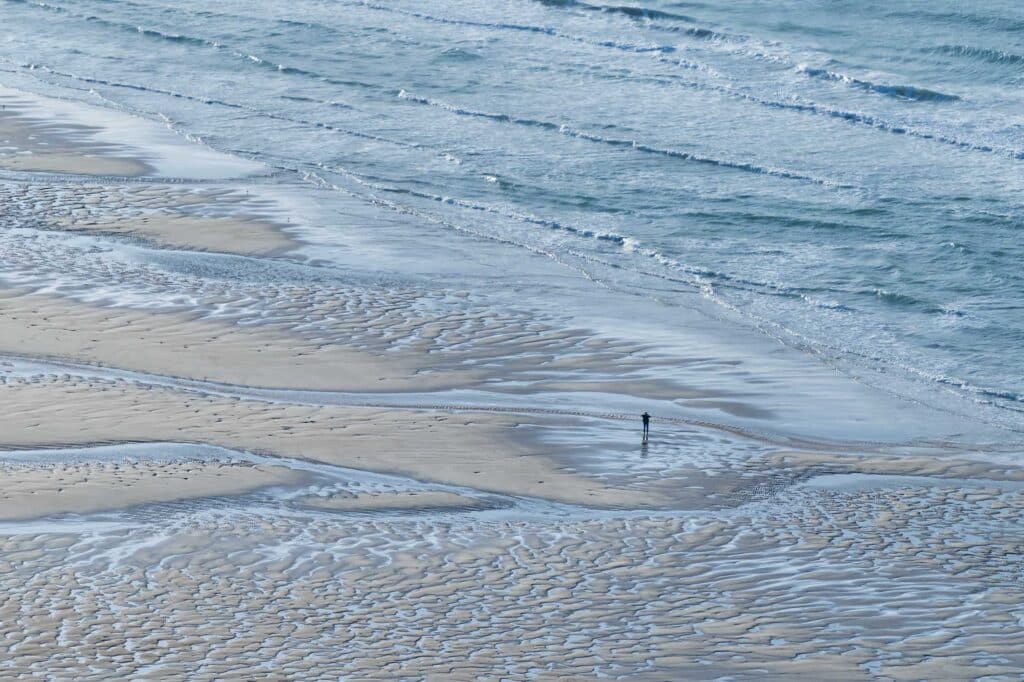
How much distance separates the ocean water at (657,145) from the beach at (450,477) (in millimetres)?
381

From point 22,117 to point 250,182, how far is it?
19.3 feet

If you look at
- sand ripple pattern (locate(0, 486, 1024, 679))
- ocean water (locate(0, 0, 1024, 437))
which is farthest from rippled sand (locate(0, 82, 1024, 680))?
ocean water (locate(0, 0, 1024, 437))

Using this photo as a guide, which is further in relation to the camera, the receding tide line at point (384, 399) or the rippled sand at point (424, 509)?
the receding tide line at point (384, 399)

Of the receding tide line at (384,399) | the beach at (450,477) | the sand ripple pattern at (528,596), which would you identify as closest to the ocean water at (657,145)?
the beach at (450,477)

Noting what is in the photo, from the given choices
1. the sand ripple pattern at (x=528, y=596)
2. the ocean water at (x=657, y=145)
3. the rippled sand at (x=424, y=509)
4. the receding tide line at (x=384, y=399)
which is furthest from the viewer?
the ocean water at (x=657, y=145)

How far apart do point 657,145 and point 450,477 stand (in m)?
13.0

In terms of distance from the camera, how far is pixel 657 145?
24562mm

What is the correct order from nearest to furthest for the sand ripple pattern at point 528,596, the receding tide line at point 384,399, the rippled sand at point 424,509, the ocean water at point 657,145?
the sand ripple pattern at point 528,596 < the rippled sand at point 424,509 < the receding tide line at point 384,399 < the ocean water at point 657,145

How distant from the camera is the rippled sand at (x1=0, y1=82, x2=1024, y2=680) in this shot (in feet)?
31.8

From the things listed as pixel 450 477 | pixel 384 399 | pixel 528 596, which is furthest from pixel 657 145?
pixel 528 596

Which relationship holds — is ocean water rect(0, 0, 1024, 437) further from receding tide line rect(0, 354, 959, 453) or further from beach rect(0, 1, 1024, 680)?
receding tide line rect(0, 354, 959, 453)

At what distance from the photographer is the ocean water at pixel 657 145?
17.4 metres

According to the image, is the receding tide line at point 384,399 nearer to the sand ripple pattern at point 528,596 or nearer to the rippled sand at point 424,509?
the rippled sand at point 424,509

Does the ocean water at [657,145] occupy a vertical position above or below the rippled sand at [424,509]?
above
